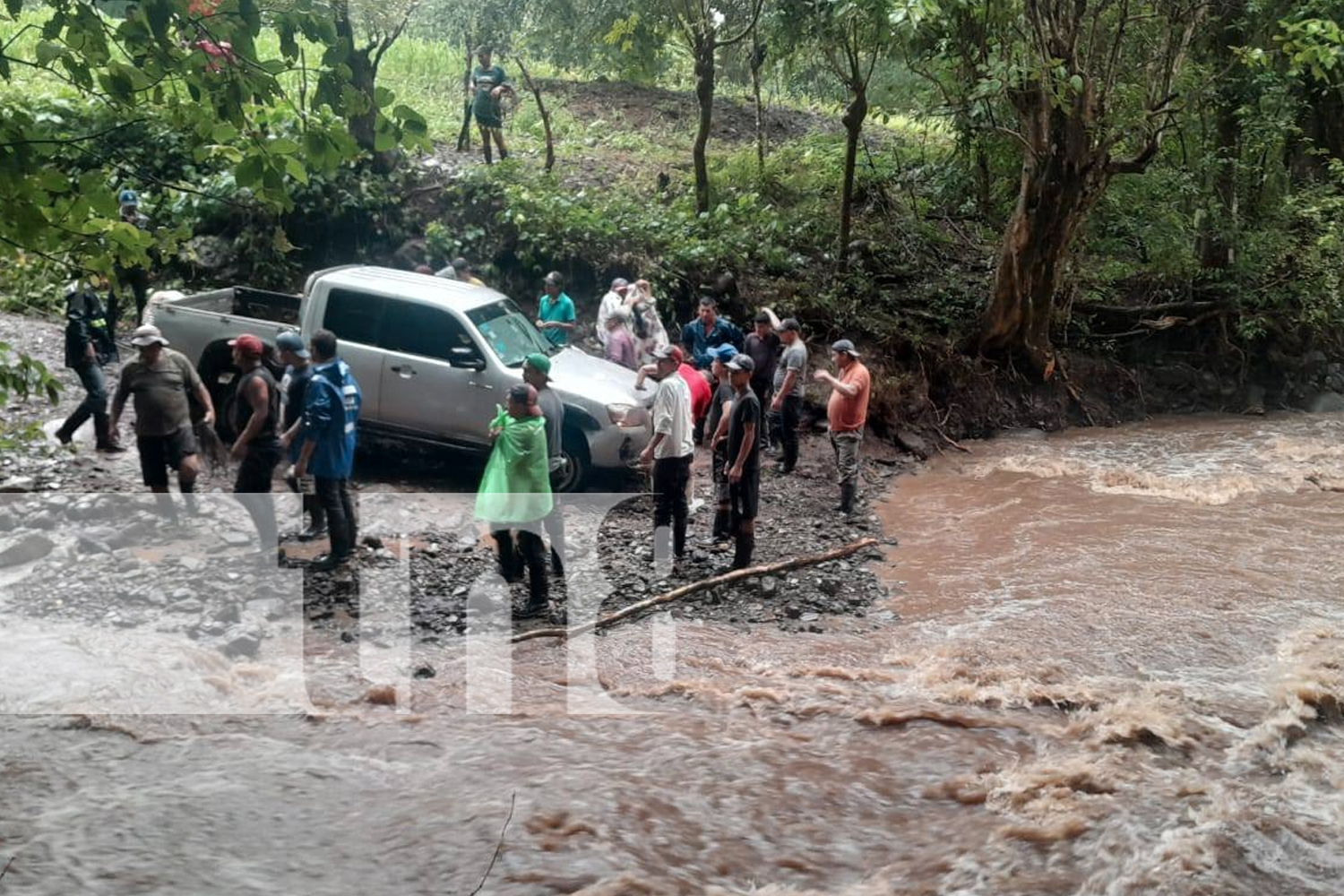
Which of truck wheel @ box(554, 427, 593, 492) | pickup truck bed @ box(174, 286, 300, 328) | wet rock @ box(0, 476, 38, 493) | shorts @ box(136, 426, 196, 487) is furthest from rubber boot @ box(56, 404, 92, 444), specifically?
Result: truck wheel @ box(554, 427, 593, 492)

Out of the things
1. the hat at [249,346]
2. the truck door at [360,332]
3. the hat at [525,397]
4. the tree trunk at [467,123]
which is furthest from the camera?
the tree trunk at [467,123]

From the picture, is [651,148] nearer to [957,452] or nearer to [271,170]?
[957,452]

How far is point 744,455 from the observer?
8.69 metres

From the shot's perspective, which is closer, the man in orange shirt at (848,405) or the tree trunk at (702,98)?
the man in orange shirt at (848,405)

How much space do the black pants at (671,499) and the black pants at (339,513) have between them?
7.44 ft

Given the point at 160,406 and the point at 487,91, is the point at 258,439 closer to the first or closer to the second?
the point at 160,406

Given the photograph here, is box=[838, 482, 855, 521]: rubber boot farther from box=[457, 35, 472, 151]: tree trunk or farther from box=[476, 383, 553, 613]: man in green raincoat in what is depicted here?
box=[457, 35, 472, 151]: tree trunk

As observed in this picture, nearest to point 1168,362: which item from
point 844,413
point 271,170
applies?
point 844,413

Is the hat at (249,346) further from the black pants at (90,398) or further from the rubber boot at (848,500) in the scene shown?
the rubber boot at (848,500)

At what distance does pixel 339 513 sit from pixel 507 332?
2.65m

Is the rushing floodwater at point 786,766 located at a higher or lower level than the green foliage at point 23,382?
lower

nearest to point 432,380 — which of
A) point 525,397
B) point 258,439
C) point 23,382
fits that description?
point 258,439

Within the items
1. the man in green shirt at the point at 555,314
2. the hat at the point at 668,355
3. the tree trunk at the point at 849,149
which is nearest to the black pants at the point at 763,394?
the man in green shirt at the point at 555,314

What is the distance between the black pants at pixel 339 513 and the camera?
316 inches
